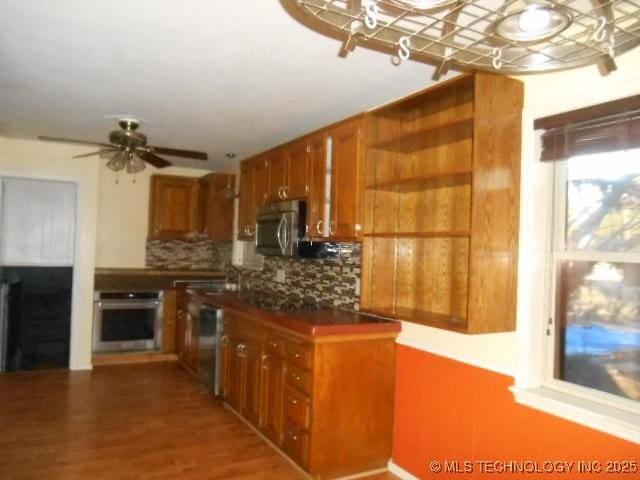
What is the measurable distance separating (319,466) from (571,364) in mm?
1501

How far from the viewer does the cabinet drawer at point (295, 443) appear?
2.83 meters

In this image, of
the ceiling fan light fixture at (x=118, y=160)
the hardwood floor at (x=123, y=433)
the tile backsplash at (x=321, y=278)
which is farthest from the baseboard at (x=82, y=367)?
the ceiling fan light fixture at (x=118, y=160)

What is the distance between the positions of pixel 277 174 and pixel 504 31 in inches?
125

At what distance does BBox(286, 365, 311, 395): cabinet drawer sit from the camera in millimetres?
2818

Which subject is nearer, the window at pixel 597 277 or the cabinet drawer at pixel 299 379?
the window at pixel 597 277

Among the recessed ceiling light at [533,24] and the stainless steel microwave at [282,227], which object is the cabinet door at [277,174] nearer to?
the stainless steel microwave at [282,227]

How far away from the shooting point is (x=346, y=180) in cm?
314

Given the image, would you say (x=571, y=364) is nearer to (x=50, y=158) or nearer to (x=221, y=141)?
(x=221, y=141)

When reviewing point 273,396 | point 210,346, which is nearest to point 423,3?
point 273,396

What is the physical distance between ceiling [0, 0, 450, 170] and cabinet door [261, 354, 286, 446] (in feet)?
5.75

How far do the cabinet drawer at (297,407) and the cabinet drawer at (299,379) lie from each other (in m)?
0.04

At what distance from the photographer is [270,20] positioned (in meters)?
2.04

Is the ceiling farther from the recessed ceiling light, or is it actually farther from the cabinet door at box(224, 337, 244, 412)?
the cabinet door at box(224, 337, 244, 412)

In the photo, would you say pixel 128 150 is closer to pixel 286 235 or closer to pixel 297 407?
pixel 286 235
